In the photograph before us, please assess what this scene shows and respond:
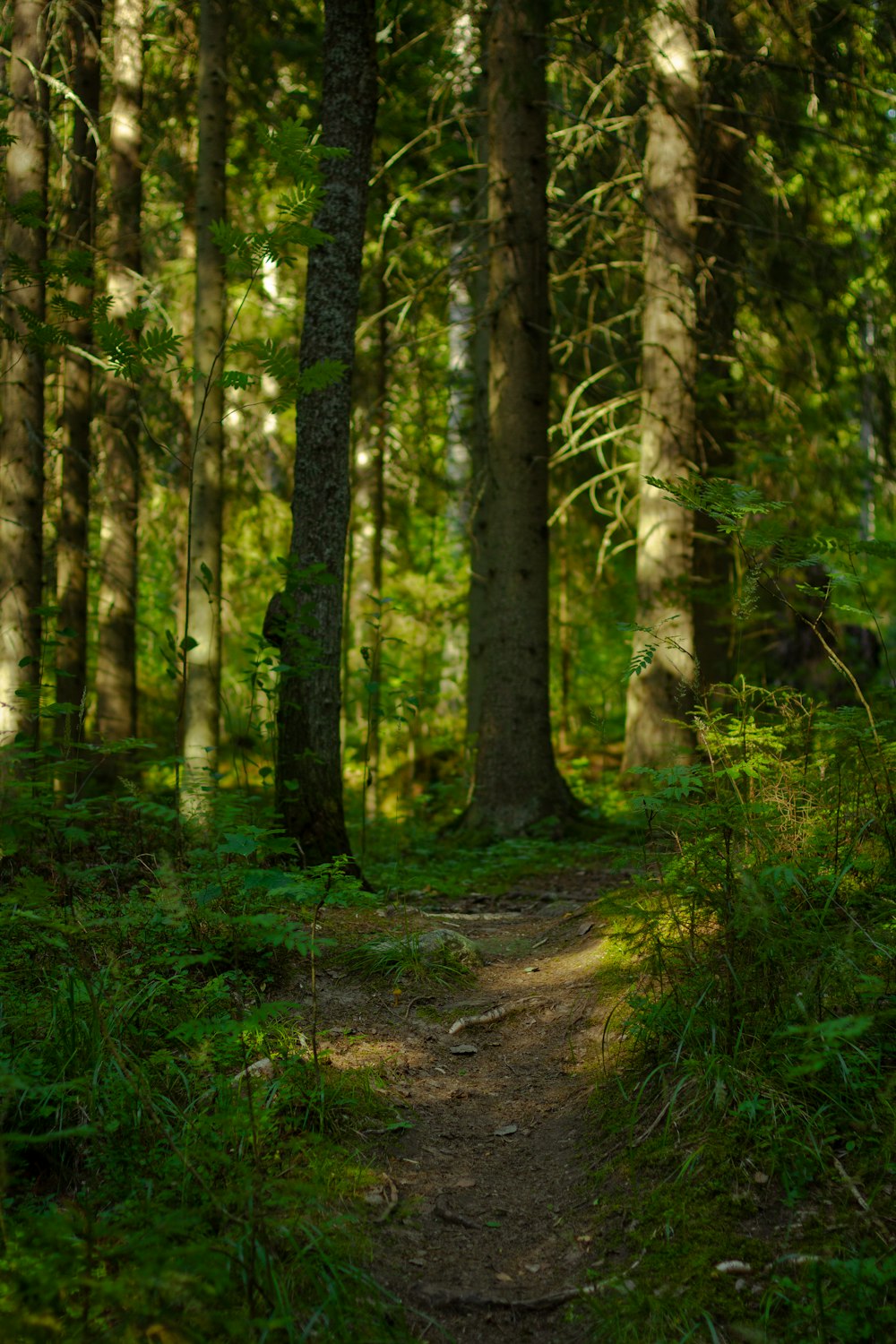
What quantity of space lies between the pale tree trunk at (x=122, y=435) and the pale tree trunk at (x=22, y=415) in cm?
256

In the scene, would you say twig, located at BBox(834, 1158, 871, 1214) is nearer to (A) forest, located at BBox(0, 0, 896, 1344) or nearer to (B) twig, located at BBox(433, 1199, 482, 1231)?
(A) forest, located at BBox(0, 0, 896, 1344)

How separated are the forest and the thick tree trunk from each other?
3 cm

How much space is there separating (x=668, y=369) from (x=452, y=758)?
264 inches

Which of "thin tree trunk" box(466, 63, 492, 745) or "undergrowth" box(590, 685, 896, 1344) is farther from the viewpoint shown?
"thin tree trunk" box(466, 63, 492, 745)

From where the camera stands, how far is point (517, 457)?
336 inches

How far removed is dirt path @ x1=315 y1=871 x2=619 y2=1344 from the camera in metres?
2.56

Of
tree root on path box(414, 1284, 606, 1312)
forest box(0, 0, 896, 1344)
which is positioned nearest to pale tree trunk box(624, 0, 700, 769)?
forest box(0, 0, 896, 1344)

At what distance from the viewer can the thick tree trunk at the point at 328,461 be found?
5828mm

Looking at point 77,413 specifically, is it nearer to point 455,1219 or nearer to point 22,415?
point 22,415

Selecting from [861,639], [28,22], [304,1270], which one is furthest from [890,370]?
[304,1270]

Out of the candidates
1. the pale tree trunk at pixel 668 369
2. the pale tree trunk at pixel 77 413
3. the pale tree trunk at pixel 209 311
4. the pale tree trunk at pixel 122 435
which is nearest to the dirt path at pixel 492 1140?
the pale tree trunk at pixel 668 369

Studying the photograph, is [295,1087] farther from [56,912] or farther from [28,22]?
[28,22]

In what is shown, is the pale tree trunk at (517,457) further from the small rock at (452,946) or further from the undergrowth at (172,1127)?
the undergrowth at (172,1127)

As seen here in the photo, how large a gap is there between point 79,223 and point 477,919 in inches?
304
